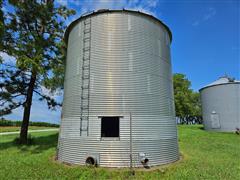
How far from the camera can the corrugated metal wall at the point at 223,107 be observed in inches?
1038

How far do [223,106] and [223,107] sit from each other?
0.45 ft

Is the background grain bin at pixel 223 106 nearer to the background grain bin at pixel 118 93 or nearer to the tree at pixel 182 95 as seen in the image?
the tree at pixel 182 95

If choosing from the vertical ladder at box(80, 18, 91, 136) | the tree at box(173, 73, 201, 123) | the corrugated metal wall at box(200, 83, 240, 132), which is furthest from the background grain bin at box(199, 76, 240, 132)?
the vertical ladder at box(80, 18, 91, 136)

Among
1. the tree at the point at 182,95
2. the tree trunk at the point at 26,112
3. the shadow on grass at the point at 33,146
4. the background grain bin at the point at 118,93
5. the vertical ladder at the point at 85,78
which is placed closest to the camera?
the background grain bin at the point at 118,93

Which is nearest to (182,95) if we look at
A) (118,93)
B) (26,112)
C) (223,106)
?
(223,106)

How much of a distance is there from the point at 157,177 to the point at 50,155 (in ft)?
25.4

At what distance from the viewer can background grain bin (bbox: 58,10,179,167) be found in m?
10.4

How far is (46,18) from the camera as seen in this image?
18094mm

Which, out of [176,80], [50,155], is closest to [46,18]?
[50,155]

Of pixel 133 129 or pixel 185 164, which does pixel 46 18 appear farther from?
pixel 185 164

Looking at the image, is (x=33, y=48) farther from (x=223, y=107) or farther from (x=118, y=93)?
(x=223, y=107)

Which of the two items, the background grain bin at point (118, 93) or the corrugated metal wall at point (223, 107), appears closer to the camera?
the background grain bin at point (118, 93)

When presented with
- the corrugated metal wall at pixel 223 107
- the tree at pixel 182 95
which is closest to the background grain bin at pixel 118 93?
the corrugated metal wall at pixel 223 107

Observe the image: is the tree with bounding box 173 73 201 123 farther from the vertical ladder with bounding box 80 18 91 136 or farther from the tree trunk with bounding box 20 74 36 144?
the vertical ladder with bounding box 80 18 91 136
